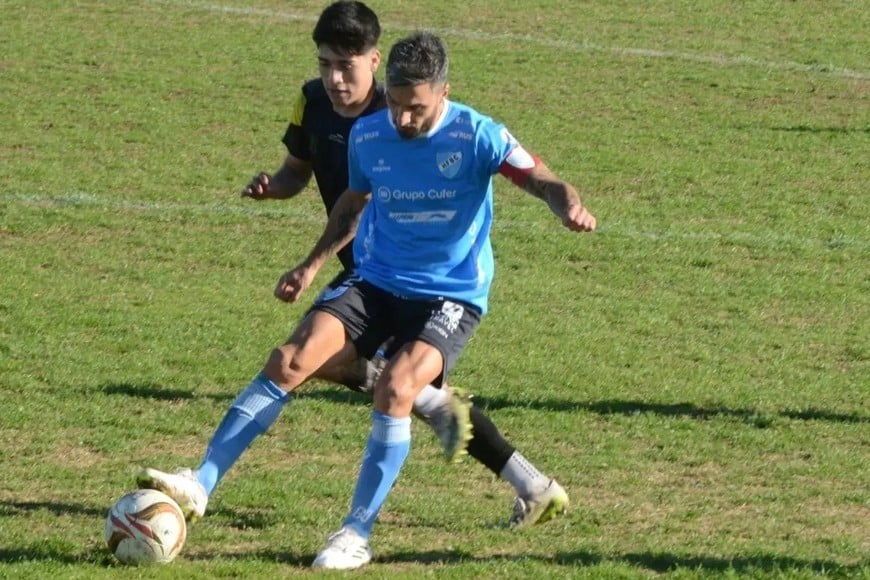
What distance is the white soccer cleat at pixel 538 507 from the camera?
20.0ft

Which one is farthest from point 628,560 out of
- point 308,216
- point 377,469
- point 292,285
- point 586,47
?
point 586,47

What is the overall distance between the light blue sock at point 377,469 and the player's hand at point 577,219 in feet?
2.97

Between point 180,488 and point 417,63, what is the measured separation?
5.51ft

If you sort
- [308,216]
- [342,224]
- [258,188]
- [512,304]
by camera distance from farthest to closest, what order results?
[308,216] < [512,304] < [258,188] < [342,224]

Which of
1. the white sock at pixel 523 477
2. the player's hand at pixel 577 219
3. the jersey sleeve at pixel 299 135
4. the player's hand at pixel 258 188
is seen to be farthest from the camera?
the jersey sleeve at pixel 299 135

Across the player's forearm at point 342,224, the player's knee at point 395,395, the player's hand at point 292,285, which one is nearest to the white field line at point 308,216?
the player's forearm at point 342,224

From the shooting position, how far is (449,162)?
223 inches

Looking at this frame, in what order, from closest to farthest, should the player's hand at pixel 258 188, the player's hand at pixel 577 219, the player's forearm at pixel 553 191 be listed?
the player's hand at pixel 577 219 < the player's forearm at pixel 553 191 < the player's hand at pixel 258 188

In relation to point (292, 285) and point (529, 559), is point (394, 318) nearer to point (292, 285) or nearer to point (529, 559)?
point (292, 285)

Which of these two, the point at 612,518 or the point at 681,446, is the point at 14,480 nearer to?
the point at 612,518

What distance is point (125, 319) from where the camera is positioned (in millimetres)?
9352

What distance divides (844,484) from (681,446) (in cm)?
82

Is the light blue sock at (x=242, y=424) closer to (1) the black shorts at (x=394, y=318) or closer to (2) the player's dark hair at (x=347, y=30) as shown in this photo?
(1) the black shorts at (x=394, y=318)

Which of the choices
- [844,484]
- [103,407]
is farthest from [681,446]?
[103,407]
